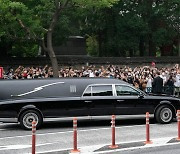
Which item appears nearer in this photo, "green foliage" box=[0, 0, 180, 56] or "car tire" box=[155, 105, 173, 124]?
"car tire" box=[155, 105, 173, 124]

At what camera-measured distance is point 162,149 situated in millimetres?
11148

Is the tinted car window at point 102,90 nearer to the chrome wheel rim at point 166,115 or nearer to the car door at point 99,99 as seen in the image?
the car door at point 99,99

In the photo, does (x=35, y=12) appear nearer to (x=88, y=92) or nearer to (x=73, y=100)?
(x=88, y=92)

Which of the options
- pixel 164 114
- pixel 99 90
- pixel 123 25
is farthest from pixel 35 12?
pixel 164 114

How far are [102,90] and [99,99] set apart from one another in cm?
38

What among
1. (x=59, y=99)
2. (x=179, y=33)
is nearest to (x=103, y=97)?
(x=59, y=99)

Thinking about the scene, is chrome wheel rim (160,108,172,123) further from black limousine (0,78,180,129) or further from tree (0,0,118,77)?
tree (0,0,118,77)

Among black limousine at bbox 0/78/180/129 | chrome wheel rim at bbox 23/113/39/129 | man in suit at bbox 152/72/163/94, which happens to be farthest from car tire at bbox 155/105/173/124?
man in suit at bbox 152/72/163/94

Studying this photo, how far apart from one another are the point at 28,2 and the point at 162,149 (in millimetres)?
20205

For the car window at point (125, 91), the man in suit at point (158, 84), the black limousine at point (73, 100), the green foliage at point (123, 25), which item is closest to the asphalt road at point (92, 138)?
the black limousine at point (73, 100)

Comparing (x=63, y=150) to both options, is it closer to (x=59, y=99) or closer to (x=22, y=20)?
(x=59, y=99)

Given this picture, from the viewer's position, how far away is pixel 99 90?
15.5 metres

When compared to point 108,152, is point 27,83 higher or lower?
Answer: higher

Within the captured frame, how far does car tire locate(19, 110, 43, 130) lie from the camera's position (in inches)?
580
